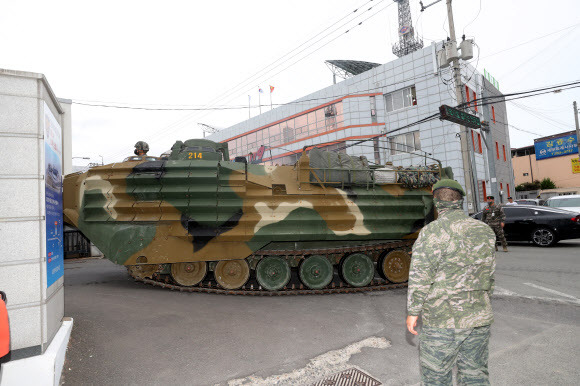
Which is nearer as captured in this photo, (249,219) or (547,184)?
(249,219)

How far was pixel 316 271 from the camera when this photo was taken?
702 cm

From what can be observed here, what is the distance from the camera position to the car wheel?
39.0 ft

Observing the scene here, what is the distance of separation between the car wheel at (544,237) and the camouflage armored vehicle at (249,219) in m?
7.69

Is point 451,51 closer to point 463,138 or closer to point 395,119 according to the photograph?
point 463,138

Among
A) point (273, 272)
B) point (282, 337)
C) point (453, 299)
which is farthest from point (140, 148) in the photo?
point (453, 299)

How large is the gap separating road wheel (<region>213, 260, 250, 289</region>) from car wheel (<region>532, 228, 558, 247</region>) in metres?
11.5

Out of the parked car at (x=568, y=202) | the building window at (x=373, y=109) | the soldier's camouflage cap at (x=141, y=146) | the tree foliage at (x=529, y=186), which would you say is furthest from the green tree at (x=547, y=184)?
the soldier's camouflage cap at (x=141, y=146)

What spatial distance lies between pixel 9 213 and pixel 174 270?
4121 millimetres

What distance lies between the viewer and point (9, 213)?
3.04m

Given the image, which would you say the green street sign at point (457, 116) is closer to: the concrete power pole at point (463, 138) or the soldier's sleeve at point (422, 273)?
the concrete power pole at point (463, 138)

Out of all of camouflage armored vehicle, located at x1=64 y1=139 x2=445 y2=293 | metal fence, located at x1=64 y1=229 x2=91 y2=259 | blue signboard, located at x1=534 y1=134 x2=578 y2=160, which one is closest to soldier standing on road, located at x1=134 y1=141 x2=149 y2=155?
camouflage armored vehicle, located at x1=64 y1=139 x2=445 y2=293

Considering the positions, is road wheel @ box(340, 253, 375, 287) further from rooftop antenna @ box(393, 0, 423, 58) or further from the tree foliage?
the tree foliage

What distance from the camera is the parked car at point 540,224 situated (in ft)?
37.8

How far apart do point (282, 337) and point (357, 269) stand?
322 centimetres
